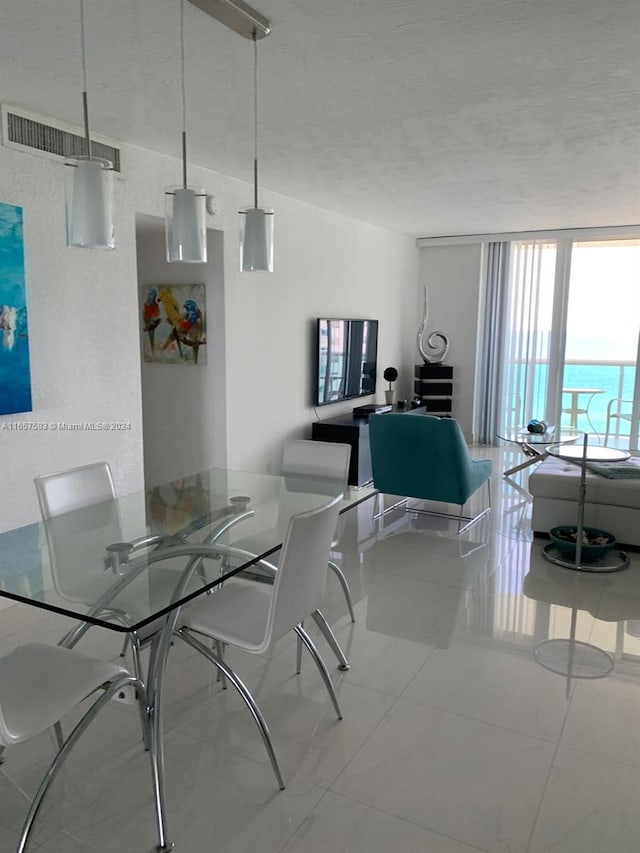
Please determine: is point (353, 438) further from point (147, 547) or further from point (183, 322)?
point (147, 547)

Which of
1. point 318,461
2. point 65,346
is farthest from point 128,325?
point 318,461

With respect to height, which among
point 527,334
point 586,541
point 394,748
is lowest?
point 394,748

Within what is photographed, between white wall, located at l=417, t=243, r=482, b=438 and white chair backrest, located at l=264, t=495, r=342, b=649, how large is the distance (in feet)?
20.2

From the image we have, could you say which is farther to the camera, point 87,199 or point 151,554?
point 151,554

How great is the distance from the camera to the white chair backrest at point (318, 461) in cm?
345

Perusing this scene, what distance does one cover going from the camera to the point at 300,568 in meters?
2.12

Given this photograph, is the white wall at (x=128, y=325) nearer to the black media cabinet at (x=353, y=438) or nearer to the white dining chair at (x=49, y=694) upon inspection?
the black media cabinet at (x=353, y=438)

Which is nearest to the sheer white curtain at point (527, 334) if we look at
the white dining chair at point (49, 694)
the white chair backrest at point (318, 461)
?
the white chair backrest at point (318, 461)

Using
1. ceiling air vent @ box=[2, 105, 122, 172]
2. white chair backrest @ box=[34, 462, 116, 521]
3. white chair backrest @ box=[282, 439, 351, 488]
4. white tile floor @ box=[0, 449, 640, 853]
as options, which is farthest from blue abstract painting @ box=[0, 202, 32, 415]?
white chair backrest @ box=[282, 439, 351, 488]

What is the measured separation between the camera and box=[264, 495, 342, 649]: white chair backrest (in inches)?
80.3

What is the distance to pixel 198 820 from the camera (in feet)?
6.37

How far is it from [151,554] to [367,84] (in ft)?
7.24

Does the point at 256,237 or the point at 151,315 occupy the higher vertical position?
the point at 256,237

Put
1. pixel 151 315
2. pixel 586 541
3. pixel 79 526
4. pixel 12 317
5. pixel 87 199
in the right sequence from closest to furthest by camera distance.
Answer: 1. pixel 87 199
2. pixel 79 526
3. pixel 12 317
4. pixel 586 541
5. pixel 151 315
